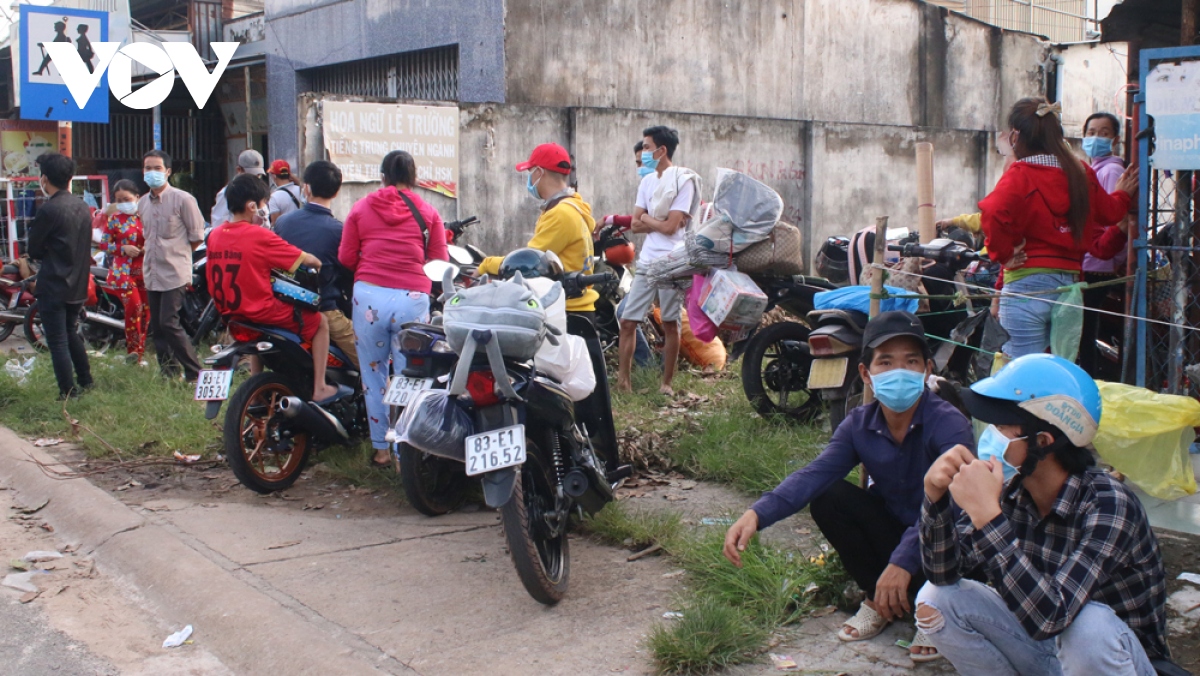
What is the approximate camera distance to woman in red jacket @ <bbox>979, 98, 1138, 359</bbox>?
486 centimetres

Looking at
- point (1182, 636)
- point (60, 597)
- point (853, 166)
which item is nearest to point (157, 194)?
point (60, 597)

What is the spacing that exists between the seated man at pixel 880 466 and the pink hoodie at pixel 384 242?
9.22ft

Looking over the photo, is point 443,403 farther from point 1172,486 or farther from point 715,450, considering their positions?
point 1172,486

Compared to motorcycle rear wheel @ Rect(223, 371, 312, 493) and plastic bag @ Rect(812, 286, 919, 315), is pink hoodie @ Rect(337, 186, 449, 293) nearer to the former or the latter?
motorcycle rear wheel @ Rect(223, 371, 312, 493)

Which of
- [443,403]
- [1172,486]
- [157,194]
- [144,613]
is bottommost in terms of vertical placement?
[144,613]

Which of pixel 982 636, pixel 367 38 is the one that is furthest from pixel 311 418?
pixel 367 38

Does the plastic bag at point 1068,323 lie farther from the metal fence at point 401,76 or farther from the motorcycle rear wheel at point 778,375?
the metal fence at point 401,76

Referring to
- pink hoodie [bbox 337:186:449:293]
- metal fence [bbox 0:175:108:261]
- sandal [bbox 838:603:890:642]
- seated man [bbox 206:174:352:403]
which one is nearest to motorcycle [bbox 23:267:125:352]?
metal fence [bbox 0:175:108:261]

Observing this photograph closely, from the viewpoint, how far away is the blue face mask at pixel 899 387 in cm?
348

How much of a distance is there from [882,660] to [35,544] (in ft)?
13.3

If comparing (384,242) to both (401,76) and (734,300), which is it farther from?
(401,76)

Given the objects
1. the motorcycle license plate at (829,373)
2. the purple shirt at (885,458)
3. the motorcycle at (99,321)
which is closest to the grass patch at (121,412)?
the motorcycle at (99,321)

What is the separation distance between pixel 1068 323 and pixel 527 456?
2.62 meters

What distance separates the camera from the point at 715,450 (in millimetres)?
5977
